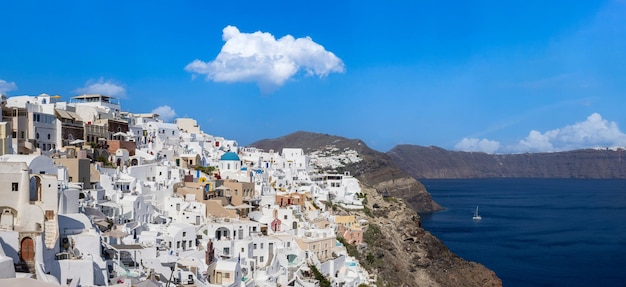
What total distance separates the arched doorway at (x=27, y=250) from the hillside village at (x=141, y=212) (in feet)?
0.09

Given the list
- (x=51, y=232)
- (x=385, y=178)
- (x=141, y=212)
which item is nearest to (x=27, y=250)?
(x=51, y=232)

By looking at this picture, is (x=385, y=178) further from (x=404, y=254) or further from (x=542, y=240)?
(x=404, y=254)

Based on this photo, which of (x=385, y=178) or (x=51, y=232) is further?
(x=385, y=178)

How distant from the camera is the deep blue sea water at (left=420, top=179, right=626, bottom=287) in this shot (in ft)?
174

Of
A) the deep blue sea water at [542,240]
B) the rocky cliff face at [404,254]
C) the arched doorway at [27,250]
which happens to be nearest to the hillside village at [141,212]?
the arched doorway at [27,250]

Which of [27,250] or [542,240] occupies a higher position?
[27,250]

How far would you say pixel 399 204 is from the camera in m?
62.1

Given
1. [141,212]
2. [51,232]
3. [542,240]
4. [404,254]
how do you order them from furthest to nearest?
1. [542,240]
2. [404,254]
3. [141,212]
4. [51,232]

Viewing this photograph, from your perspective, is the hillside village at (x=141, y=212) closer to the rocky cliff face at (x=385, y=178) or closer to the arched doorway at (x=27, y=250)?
the arched doorway at (x=27, y=250)

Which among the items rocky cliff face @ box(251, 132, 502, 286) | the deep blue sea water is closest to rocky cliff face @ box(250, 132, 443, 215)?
the deep blue sea water

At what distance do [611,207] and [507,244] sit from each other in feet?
192

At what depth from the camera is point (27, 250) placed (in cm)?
1712

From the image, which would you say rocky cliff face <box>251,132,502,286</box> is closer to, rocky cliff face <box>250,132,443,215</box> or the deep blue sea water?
the deep blue sea water

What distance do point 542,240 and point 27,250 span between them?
64.7 m
